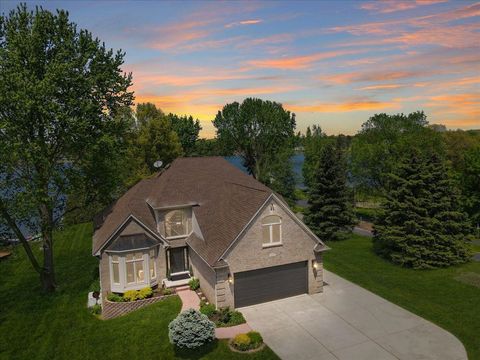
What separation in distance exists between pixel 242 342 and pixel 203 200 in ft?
39.8

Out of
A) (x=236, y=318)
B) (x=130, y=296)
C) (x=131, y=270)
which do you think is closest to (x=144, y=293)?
(x=130, y=296)

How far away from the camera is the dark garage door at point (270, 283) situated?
893 inches

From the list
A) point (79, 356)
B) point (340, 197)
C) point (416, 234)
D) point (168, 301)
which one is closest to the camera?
point (79, 356)

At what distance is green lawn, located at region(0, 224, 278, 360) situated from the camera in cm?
1820

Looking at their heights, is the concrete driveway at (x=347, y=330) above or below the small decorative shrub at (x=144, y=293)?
below

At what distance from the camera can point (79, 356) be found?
1839 cm

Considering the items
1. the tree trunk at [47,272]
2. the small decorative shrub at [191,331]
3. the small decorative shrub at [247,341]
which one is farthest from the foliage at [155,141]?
the small decorative shrub at [247,341]

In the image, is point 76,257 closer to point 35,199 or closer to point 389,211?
point 35,199

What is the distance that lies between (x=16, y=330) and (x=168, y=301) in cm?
878

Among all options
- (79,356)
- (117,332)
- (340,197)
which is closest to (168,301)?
(117,332)

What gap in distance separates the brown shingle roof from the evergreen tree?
1224 centimetres

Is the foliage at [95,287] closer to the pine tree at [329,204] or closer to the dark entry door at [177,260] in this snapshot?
the dark entry door at [177,260]

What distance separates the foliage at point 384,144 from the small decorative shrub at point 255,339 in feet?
117

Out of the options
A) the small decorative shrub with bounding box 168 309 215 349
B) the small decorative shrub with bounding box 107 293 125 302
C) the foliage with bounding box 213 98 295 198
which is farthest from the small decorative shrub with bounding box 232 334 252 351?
the foliage with bounding box 213 98 295 198
